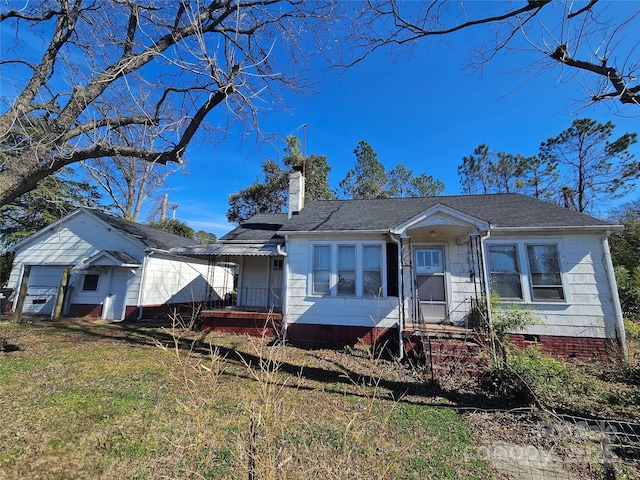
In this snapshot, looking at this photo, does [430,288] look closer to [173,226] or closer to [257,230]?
[257,230]

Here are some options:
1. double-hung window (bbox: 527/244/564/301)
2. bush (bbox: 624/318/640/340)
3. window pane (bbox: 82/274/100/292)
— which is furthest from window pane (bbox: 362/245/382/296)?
window pane (bbox: 82/274/100/292)

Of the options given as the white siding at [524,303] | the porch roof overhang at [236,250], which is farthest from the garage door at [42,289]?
the white siding at [524,303]

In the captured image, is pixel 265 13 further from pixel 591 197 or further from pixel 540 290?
pixel 591 197

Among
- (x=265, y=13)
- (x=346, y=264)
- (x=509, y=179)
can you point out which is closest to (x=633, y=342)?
(x=346, y=264)

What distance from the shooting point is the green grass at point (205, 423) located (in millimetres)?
1830

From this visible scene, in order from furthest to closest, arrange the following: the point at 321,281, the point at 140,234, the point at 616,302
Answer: the point at 140,234 → the point at 321,281 → the point at 616,302

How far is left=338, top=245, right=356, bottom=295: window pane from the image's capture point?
8.91 m

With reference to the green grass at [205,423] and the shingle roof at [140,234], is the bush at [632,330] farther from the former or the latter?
the shingle roof at [140,234]

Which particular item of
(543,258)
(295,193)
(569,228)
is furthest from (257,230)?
(569,228)

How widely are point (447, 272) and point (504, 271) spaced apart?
5.06ft

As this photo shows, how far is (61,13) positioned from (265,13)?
387 cm

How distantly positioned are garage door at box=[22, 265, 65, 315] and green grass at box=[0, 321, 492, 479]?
772 cm

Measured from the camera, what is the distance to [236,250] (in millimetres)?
10141

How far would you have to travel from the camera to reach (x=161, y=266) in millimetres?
13469
